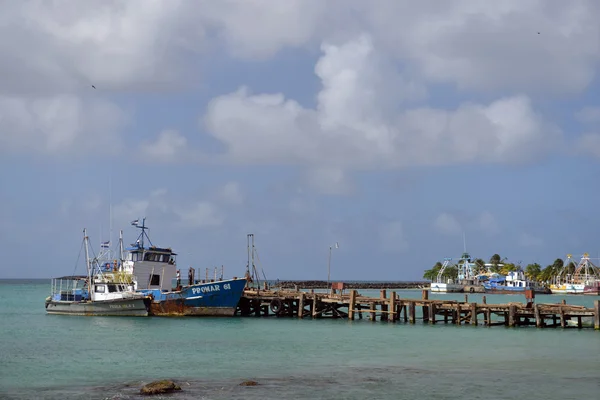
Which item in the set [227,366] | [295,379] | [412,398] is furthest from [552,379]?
[227,366]

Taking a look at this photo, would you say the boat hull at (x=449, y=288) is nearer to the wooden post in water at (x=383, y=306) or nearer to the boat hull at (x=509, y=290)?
the boat hull at (x=509, y=290)

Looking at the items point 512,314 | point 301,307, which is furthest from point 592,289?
point 512,314

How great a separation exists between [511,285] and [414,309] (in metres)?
89.4

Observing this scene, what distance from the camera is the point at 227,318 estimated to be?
185ft

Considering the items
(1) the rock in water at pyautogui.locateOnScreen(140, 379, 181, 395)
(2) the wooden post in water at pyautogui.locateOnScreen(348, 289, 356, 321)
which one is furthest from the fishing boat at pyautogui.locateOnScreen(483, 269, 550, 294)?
(1) the rock in water at pyautogui.locateOnScreen(140, 379, 181, 395)

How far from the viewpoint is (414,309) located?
2000 inches

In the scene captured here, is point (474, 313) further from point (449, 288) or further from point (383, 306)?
point (449, 288)

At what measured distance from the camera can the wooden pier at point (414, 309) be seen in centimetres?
4825

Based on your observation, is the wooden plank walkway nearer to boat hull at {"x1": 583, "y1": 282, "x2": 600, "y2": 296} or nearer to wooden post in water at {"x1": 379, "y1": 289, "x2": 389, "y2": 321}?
wooden post in water at {"x1": 379, "y1": 289, "x2": 389, "y2": 321}

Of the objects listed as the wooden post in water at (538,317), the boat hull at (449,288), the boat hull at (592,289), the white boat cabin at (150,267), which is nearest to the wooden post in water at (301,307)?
the white boat cabin at (150,267)

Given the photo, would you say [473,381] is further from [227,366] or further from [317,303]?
[317,303]

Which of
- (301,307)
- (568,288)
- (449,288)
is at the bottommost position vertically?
(301,307)

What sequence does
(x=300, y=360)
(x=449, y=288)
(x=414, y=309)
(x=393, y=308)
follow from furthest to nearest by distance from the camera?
(x=449, y=288) < (x=393, y=308) < (x=414, y=309) < (x=300, y=360)

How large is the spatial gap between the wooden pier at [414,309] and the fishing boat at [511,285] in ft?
236
